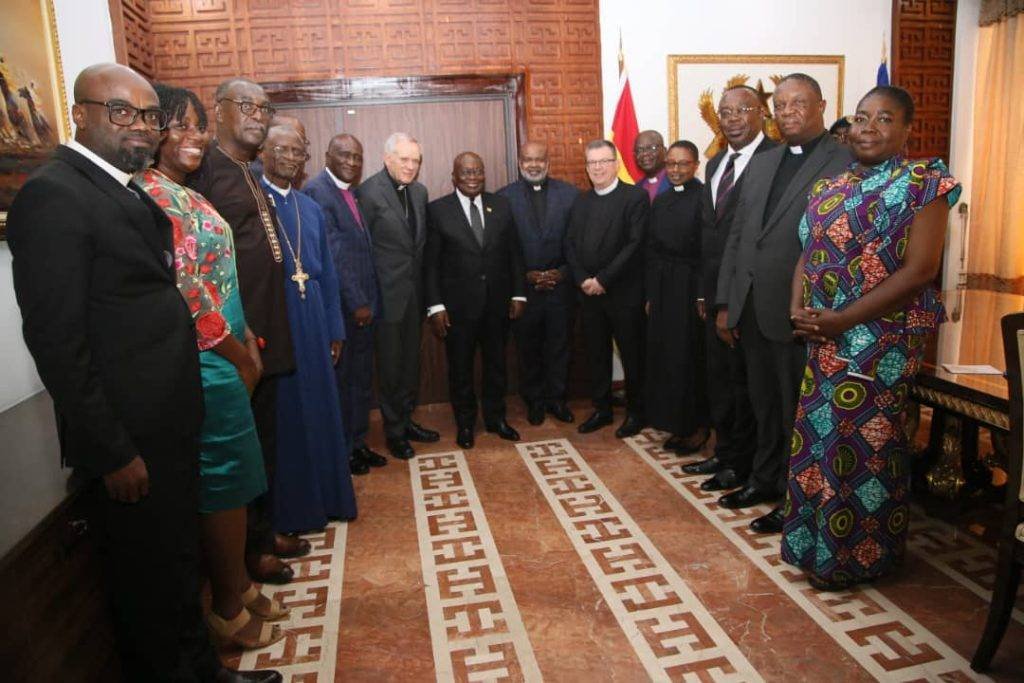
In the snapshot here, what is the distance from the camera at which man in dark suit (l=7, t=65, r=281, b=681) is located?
4.46 ft

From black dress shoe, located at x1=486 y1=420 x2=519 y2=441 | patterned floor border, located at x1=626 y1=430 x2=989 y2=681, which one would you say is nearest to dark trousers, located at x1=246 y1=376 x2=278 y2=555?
black dress shoe, located at x1=486 y1=420 x2=519 y2=441

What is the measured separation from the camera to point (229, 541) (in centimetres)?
204

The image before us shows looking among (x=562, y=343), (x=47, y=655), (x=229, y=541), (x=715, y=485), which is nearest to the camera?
(x=47, y=655)

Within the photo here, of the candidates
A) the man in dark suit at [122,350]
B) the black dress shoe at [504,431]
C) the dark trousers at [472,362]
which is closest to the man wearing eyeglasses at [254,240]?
the man in dark suit at [122,350]

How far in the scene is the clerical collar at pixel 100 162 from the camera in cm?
149

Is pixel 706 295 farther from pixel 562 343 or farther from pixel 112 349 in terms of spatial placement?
pixel 112 349

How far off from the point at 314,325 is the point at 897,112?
2.15 meters

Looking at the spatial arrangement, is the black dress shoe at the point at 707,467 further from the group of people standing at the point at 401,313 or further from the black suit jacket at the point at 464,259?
the black suit jacket at the point at 464,259

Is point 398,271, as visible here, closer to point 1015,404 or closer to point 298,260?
point 298,260

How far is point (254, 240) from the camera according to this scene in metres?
2.43

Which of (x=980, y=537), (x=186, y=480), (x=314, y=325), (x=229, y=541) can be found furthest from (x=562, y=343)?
(x=186, y=480)

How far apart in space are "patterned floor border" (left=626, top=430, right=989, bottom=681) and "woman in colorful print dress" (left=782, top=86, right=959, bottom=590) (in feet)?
0.25

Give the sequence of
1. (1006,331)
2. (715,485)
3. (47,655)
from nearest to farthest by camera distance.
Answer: (47,655)
(1006,331)
(715,485)

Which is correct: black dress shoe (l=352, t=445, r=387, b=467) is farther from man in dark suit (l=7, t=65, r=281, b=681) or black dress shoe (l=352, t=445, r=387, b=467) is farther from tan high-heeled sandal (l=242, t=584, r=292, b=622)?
man in dark suit (l=7, t=65, r=281, b=681)
